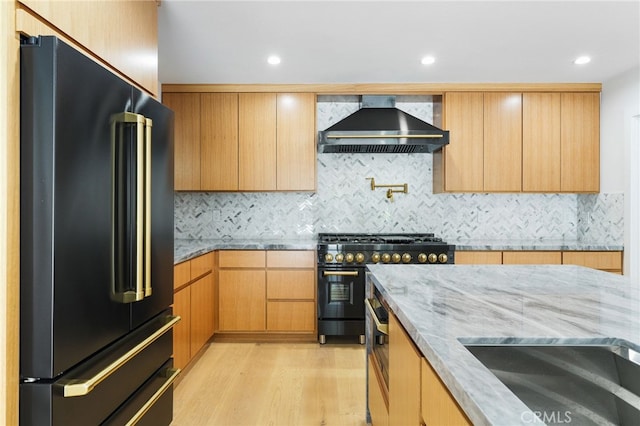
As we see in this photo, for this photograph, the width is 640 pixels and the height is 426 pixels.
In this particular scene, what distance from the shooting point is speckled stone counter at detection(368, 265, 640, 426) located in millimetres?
629

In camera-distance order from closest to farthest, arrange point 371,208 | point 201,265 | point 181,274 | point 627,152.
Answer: point 181,274 → point 201,265 → point 627,152 → point 371,208

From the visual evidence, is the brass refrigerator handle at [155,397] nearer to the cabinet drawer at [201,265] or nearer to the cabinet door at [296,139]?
the cabinet drawer at [201,265]

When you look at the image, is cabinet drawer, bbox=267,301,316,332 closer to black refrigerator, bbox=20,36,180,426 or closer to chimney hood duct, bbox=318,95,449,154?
chimney hood duct, bbox=318,95,449,154

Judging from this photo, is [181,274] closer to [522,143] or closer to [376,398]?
[376,398]

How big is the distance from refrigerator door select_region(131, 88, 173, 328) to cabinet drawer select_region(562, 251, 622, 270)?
3.33 metres

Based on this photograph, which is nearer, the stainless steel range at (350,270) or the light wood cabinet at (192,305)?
the light wood cabinet at (192,305)

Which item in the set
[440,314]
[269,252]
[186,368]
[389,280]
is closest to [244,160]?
[269,252]

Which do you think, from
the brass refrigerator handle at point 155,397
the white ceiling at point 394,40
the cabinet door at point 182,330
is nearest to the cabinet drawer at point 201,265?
the cabinet door at point 182,330

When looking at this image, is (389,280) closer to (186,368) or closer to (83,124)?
(83,124)

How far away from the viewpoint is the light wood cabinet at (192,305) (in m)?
2.58

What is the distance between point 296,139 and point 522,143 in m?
2.23

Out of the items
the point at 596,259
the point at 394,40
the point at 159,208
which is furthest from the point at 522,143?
the point at 159,208

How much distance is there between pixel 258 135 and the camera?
3760 mm

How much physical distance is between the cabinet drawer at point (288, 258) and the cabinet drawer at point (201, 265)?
20.7 inches
